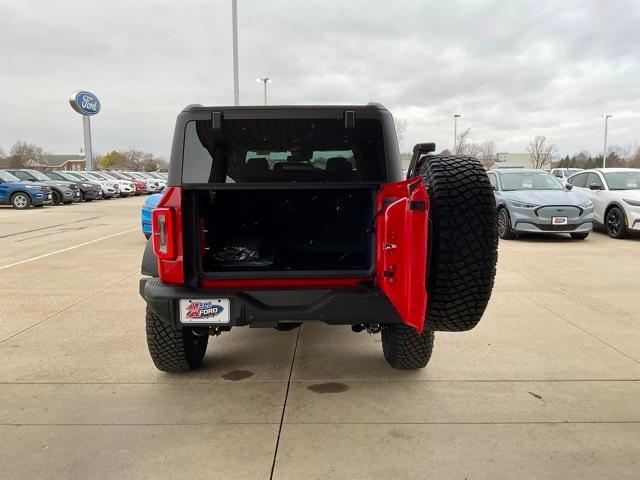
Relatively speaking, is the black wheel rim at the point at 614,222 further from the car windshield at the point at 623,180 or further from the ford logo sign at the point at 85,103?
the ford logo sign at the point at 85,103

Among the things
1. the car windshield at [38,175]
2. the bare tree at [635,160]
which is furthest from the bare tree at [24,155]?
the bare tree at [635,160]

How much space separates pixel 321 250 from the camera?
13.6ft

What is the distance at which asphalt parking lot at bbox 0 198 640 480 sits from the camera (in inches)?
100

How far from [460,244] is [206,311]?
4.83ft

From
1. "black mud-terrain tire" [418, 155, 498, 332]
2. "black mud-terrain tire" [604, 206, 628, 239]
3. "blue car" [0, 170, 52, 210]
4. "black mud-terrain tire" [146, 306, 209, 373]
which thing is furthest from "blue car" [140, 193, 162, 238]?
"blue car" [0, 170, 52, 210]

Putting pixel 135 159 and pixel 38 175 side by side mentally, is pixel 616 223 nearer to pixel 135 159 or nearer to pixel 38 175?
pixel 38 175

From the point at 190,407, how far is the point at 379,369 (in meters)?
1.39

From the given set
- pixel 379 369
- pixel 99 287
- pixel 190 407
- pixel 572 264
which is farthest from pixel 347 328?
pixel 572 264

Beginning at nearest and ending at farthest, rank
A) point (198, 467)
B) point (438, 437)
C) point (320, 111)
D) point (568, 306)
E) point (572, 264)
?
point (198, 467) → point (438, 437) → point (320, 111) → point (568, 306) → point (572, 264)

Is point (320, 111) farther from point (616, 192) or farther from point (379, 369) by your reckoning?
point (616, 192)

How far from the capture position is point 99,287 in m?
6.27

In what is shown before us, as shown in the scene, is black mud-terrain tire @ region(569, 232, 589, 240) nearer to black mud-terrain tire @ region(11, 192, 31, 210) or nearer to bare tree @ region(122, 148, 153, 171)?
black mud-terrain tire @ region(11, 192, 31, 210)

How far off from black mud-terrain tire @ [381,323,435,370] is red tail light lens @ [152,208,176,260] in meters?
1.50

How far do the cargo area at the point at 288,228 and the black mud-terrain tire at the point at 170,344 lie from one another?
53 centimetres
